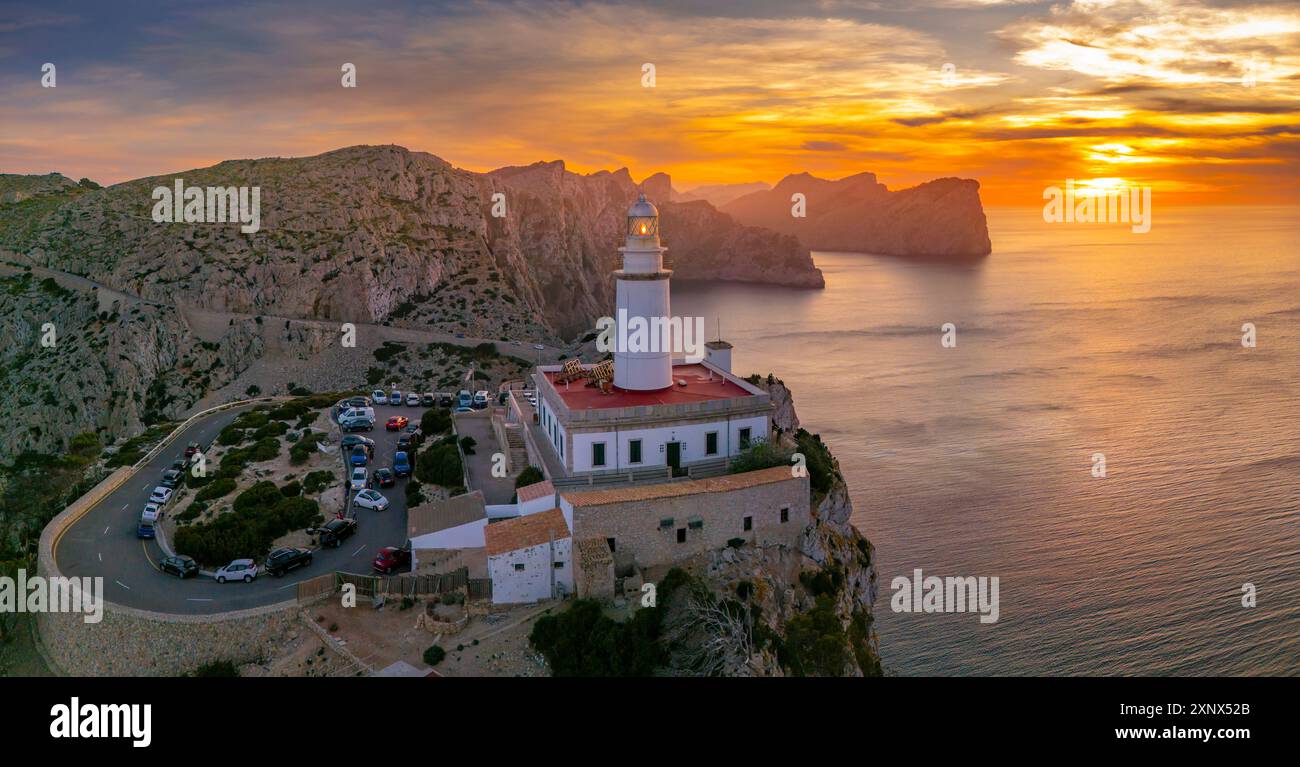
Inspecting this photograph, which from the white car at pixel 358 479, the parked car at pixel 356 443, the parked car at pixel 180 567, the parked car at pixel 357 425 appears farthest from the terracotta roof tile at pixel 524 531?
the parked car at pixel 357 425

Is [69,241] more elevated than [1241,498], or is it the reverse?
[69,241]

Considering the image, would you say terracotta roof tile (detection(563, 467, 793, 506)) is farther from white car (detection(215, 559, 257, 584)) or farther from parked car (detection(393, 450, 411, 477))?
parked car (detection(393, 450, 411, 477))

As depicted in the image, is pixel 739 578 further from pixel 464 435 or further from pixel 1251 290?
pixel 1251 290

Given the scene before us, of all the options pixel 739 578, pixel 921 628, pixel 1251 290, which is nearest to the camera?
pixel 739 578

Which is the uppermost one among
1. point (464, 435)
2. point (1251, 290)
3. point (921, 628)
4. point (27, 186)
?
point (27, 186)

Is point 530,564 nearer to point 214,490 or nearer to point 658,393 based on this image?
point 658,393
